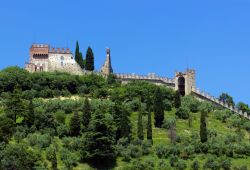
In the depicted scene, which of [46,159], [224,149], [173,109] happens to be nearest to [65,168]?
[46,159]

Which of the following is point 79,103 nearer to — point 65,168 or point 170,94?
point 170,94

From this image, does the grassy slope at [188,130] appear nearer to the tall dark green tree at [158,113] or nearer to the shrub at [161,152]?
the shrub at [161,152]

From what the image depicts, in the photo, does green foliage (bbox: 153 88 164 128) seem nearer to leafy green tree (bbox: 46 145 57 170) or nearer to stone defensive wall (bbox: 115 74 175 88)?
leafy green tree (bbox: 46 145 57 170)

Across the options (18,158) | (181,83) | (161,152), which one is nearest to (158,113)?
(161,152)

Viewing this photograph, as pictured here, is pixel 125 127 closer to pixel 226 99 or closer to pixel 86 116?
pixel 86 116

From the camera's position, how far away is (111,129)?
9200 cm

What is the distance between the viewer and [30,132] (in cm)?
9575

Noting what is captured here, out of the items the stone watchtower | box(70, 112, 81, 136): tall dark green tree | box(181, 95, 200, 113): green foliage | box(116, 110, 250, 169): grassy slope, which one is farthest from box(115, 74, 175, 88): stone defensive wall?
box(70, 112, 81, 136): tall dark green tree

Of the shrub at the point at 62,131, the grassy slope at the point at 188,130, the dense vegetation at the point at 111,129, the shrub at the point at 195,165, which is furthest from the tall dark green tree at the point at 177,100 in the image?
the shrub at the point at 195,165

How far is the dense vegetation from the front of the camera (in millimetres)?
88000

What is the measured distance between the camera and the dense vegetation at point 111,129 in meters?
88.0

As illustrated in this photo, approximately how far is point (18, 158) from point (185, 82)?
50.0 meters

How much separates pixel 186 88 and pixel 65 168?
4634cm

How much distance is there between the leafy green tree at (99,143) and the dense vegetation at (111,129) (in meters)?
0.11
